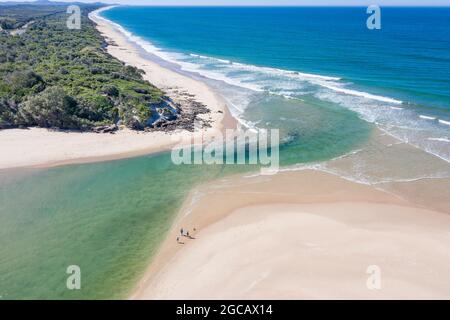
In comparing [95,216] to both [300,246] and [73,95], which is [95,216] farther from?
[73,95]

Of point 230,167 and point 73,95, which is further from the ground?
point 73,95

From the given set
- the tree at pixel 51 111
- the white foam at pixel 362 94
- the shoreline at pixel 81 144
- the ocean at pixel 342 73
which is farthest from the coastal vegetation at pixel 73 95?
the white foam at pixel 362 94

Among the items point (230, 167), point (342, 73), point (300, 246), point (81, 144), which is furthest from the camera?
point (342, 73)

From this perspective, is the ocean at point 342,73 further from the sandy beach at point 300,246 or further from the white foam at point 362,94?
the sandy beach at point 300,246

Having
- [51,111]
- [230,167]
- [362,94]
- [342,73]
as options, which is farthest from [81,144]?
[342,73]

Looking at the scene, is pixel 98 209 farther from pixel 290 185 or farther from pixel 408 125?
pixel 408 125

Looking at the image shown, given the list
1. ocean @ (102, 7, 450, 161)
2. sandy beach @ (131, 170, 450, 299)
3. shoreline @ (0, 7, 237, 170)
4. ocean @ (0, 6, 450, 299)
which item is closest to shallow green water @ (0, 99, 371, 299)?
ocean @ (0, 6, 450, 299)

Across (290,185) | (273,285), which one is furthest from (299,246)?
(290,185)
